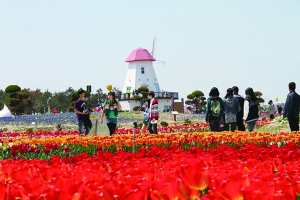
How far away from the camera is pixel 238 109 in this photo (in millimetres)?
12648

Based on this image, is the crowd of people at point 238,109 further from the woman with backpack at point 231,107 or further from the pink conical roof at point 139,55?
the pink conical roof at point 139,55

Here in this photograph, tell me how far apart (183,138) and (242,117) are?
18.4 feet

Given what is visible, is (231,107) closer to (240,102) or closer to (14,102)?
(240,102)

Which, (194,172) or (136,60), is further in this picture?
(136,60)

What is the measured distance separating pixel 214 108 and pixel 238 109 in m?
1.47

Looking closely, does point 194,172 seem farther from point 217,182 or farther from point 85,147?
point 85,147

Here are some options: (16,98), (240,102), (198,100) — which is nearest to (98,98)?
(198,100)

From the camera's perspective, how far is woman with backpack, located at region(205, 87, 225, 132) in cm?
1142

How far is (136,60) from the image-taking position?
65.5 metres

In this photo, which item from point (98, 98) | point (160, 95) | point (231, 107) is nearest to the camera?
point (231, 107)

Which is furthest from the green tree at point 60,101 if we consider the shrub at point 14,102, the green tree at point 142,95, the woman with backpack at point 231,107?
the woman with backpack at point 231,107

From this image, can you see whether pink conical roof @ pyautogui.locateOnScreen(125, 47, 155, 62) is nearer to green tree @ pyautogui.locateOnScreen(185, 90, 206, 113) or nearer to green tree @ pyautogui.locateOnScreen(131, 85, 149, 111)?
green tree @ pyautogui.locateOnScreen(131, 85, 149, 111)

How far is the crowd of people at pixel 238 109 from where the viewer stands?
37.8ft

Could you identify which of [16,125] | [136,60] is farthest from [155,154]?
[136,60]
